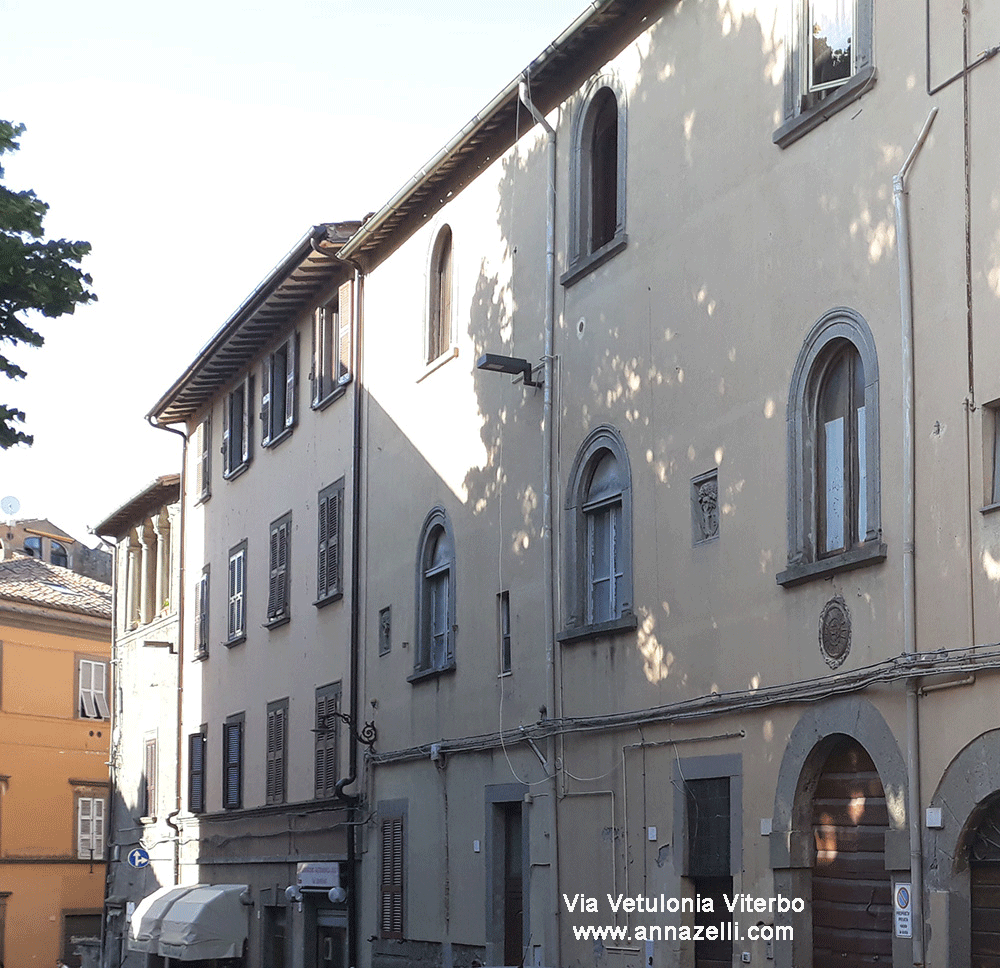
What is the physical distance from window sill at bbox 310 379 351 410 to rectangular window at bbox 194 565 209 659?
5.95m

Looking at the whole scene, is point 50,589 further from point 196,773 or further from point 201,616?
point 196,773

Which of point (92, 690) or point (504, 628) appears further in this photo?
point (92, 690)

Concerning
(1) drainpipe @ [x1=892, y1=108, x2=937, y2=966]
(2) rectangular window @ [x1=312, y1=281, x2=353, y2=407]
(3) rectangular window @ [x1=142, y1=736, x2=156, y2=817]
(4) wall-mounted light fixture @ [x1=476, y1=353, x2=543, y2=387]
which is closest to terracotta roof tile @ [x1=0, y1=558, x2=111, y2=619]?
(3) rectangular window @ [x1=142, y1=736, x2=156, y2=817]

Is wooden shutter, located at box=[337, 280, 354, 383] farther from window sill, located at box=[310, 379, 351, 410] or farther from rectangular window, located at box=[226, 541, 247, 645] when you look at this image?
rectangular window, located at box=[226, 541, 247, 645]

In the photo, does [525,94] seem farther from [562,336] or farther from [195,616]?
[195,616]

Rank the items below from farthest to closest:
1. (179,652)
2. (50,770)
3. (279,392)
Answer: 1. (50,770)
2. (179,652)
3. (279,392)

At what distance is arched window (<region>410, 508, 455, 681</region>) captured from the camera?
19.7m

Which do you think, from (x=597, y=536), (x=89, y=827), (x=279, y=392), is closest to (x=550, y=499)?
(x=597, y=536)

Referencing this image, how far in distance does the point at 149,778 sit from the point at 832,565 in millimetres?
21512

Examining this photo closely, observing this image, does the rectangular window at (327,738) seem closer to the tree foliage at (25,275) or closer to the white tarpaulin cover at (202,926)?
the white tarpaulin cover at (202,926)

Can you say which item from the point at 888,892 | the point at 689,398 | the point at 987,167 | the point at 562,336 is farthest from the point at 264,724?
the point at 987,167

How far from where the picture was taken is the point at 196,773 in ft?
94.3

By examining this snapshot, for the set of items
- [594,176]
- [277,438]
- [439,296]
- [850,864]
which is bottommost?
[850,864]

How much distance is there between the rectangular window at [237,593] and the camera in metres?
27.0
